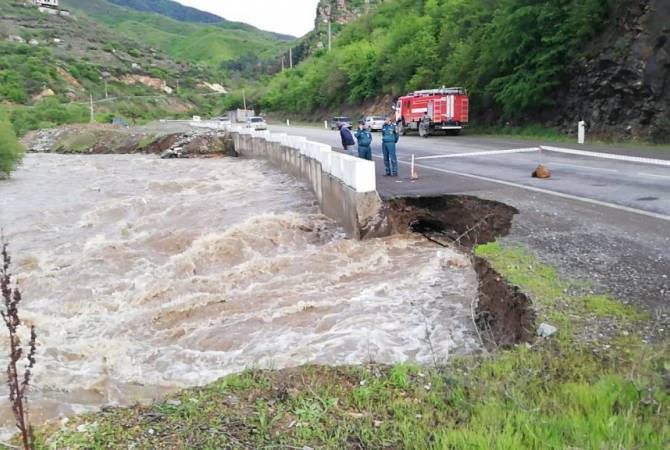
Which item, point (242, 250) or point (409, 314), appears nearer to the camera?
point (409, 314)

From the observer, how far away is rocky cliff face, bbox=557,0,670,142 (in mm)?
22719

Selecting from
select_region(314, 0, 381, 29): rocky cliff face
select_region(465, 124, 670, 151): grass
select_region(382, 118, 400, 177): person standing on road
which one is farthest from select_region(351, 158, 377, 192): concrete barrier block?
select_region(314, 0, 381, 29): rocky cliff face

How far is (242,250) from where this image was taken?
41.3ft

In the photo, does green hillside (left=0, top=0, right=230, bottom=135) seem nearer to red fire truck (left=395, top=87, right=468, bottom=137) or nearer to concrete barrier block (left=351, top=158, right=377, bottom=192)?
red fire truck (left=395, top=87, right=468, bottom=137)

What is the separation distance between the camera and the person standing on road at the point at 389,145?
1558cm

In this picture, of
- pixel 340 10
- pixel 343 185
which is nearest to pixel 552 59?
pixel 343 185

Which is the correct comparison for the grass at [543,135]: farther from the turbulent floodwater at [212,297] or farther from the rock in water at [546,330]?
the rock in water at [546,330]

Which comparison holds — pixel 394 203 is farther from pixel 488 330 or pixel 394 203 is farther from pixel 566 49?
pixel 566 49

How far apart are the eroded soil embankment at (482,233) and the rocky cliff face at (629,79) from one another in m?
13.8

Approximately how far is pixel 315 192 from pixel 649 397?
15.0 metres

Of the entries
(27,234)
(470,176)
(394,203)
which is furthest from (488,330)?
(27,234)

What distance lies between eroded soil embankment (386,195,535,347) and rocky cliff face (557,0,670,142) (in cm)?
1379

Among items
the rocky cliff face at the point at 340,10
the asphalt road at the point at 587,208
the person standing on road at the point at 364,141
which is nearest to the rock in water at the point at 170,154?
the asphalt road at the point at 587,208

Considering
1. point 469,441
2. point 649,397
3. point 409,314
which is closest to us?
point 469,441
